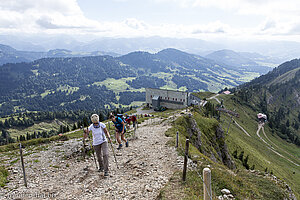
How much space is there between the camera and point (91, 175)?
1403 cm

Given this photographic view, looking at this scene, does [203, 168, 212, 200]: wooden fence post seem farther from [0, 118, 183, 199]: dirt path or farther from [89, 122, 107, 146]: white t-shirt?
[89, 122, 107, 146]: white t-shirt

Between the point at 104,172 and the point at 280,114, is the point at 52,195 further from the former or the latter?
the point at 280,114

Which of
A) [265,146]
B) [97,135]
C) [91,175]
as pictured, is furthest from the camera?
[265,146]

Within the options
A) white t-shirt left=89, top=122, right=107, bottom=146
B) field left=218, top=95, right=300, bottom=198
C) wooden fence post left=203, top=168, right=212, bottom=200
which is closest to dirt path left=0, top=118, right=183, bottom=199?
white t-shirt left=89, top=122, right=107, bottom=146

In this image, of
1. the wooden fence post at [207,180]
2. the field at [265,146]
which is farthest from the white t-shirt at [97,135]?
the field at [265,146]

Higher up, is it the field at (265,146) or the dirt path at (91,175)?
the dirt path at (91,175)

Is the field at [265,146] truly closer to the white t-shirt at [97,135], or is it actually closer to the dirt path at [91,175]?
the dirt path at [91,175]

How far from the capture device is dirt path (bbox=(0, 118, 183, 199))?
1156 centimetres

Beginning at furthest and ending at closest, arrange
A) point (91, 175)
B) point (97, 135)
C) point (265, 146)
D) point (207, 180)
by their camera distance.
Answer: point (265, 146), point (91, 175), point (97, 135), point (207, 180)

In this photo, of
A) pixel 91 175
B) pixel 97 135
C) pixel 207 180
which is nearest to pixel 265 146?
pixel 91 175

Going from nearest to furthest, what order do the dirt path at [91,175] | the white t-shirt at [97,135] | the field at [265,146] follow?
the dirt path at [91,175], the white t-shirt at [97,135], the field at [265,146]

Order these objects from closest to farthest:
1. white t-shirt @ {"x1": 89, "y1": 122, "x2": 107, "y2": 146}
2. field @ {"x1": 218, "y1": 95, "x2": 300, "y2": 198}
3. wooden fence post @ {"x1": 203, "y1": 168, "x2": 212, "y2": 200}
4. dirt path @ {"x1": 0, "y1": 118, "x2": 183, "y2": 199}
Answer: wooden fence post @ {"x1": 203, "y1": 168, "x2": 212, "y2": 200}
dirt path @ {"x1": 0, "y1": 118, "x2": 183, "y2": 199}
white t-shirt @ {"x1": 89, "y1": 122, "x2": 107, "y2": 146}
field @ {"x1": 218, "y1": 95, "x2": 300, "y2": 198}

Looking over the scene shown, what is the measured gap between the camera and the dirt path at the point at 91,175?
455 inches

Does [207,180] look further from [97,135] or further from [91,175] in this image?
[91,175]
